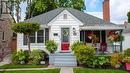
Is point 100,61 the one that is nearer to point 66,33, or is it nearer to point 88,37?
point 66,33

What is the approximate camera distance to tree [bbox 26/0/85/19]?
45178mm

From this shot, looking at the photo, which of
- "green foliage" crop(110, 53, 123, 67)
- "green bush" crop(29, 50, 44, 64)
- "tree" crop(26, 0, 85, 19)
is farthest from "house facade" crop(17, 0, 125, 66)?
"tree" crop(26, 0, 85, 19)

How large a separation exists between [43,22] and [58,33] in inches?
91.4

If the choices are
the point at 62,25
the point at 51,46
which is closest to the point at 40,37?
the point at 51,46

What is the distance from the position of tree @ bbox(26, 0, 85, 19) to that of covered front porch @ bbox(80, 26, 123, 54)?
16232mm

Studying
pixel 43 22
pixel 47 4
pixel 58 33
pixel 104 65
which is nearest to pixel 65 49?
pixel 58 33

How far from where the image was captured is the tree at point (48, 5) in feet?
148

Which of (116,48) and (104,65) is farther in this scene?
(116,48)

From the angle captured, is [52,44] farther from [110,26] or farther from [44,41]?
[110,26]

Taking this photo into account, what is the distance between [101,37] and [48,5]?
18452 mm

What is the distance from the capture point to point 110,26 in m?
28.7

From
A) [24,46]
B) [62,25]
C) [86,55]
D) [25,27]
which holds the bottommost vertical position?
[86,55]

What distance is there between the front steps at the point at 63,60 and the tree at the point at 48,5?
20.1 m

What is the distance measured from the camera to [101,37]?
30141 mm
